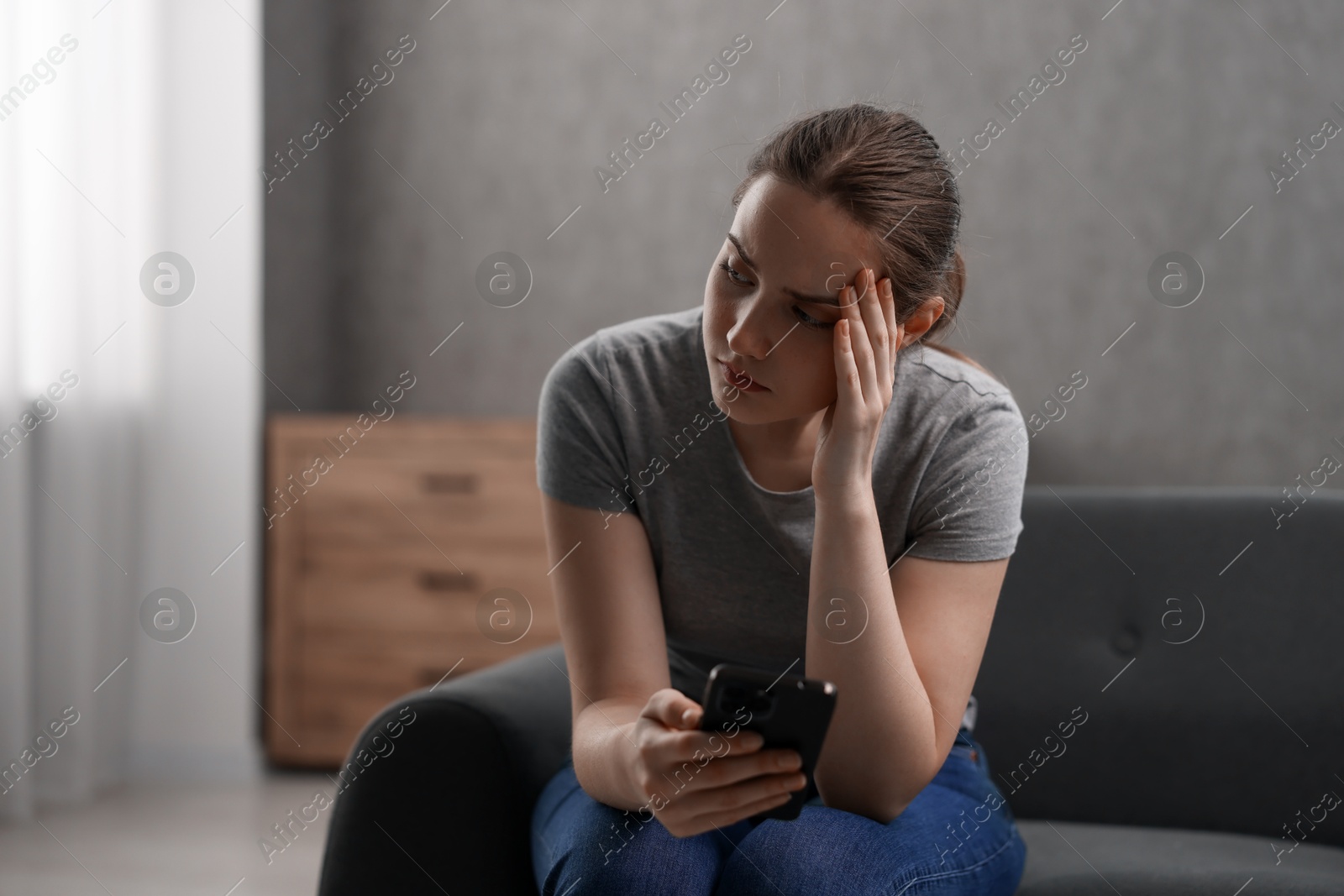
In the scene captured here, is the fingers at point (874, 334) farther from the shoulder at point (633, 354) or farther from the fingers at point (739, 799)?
the fingers at point (739, 799)

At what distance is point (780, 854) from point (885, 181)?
1.95ft

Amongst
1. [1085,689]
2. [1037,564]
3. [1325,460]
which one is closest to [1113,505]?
[1037,564]

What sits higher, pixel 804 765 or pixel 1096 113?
pixel 1096 113

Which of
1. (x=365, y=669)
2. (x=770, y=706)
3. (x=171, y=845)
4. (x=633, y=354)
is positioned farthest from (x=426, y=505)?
(x=770, y=706)

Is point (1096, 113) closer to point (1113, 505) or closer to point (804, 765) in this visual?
point (1113, 505)

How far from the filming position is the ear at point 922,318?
1.08m

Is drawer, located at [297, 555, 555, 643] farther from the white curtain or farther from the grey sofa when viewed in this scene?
the grey sofa

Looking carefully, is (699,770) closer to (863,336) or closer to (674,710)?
(674,710)

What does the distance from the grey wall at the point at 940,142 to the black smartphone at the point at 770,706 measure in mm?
1940

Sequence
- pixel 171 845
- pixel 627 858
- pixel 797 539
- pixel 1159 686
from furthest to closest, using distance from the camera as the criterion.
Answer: pixel 171 845
pixel 1159 686
pixel 797 539
pixel 627 858

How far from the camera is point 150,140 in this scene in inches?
97.7

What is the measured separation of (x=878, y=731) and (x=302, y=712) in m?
1.90

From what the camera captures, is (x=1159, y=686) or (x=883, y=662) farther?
(x=1159, y=686)

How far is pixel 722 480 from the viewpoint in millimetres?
1128
